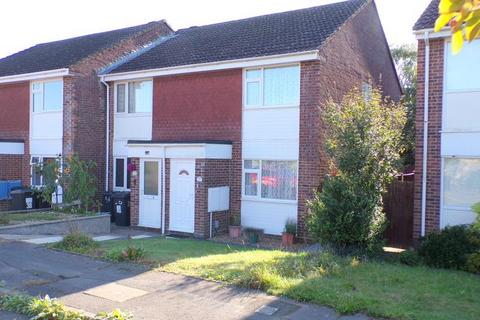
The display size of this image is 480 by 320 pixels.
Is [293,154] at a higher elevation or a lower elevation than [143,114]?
lower

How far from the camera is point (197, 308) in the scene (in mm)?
6637

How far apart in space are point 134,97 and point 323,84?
7701 millimetres

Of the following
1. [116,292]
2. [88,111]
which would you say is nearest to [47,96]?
[88,111]

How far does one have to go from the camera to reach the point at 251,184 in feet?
49.4

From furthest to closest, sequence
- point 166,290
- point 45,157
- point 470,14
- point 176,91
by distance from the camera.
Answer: point 45,157 → point 176,91 → point 166,290 → point 470,14

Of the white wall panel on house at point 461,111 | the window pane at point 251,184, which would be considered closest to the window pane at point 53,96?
the window pane at point 251,184

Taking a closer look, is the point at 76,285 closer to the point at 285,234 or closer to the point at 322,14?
the point at 285,234

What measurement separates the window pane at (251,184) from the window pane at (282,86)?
2.22 m

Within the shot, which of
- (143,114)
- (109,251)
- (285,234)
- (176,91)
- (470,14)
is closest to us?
(470,14)

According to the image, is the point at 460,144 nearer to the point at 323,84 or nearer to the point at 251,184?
the point at 323,84

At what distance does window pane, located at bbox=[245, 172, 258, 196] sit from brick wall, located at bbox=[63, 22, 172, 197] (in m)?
6.63

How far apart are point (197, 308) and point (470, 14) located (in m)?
5.39

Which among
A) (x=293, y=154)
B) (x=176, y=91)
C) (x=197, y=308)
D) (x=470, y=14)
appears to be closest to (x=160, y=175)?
(x=176, y=91)

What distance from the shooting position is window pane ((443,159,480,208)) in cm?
1130
